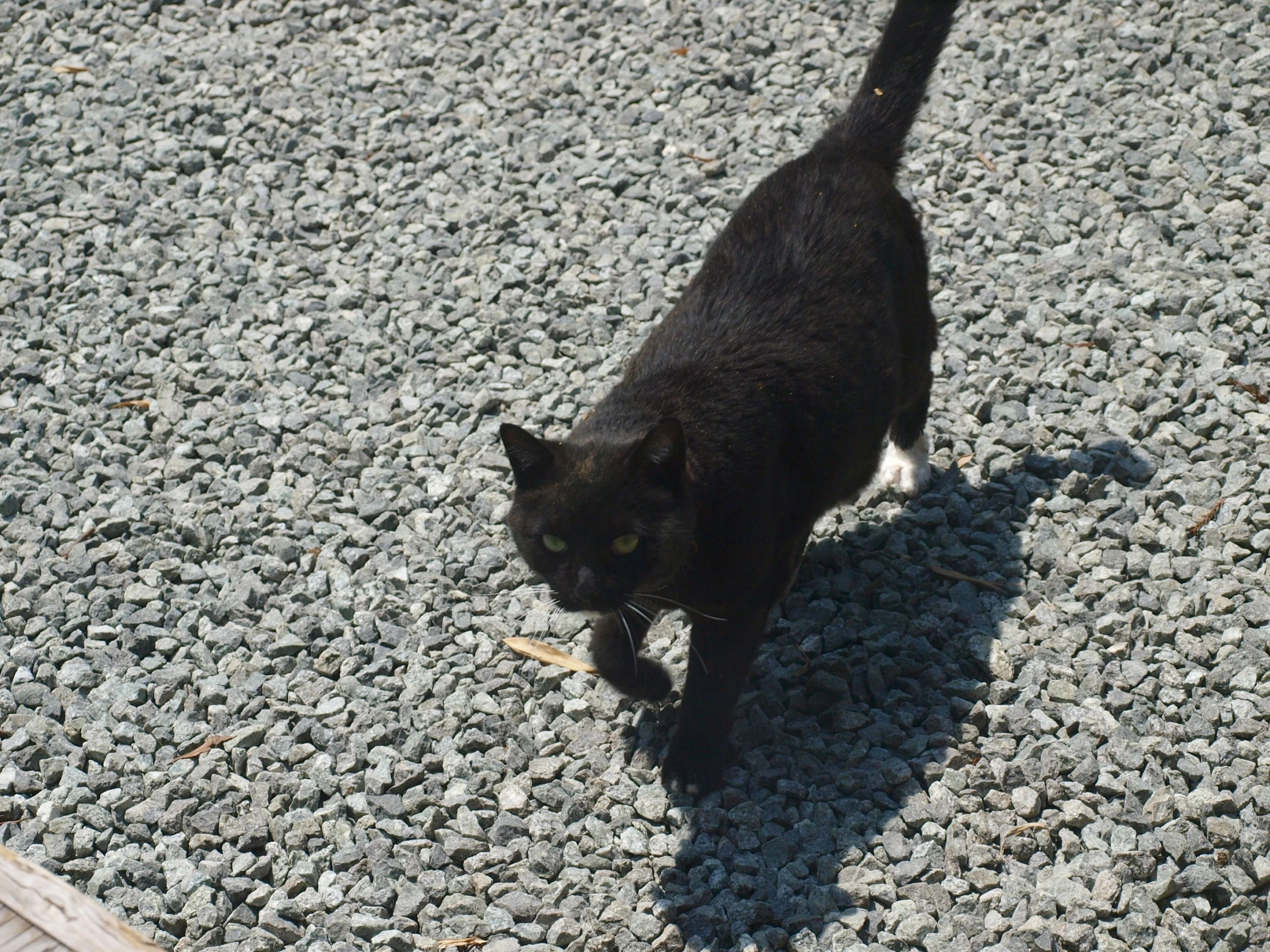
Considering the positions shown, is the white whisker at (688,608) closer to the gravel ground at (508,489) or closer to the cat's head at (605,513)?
the cat's head at (605,513)

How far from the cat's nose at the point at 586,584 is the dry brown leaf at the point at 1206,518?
2.23m

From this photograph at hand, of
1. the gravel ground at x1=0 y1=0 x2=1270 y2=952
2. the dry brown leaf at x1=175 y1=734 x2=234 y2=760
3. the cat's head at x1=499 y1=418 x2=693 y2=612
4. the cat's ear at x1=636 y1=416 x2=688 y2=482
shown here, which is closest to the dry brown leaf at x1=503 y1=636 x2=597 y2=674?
the gravel ground at x1=0 y1=0 x2=1270 y2=952

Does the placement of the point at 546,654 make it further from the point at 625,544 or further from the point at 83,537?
the point at 83,537

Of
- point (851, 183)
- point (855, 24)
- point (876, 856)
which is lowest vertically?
point (876, 856)

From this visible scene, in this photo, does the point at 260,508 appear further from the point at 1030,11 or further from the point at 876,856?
the point at 1030,11

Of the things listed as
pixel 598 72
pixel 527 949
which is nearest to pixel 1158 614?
pixel 527 949

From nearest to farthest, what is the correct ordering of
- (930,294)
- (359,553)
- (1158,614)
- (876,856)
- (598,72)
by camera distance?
(876,856) < (1158,614) < (359,553) < (930,294) < (598,72)

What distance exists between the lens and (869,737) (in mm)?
3730

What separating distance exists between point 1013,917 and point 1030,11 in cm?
547

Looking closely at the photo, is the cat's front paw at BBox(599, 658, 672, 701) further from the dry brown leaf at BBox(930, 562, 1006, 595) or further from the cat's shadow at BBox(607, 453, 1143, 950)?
the dry brown leaf at BBox(930, 562, 1006, 595)

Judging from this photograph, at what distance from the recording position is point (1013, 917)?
3.18m

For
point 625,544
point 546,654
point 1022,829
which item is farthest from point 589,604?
point 1022,829

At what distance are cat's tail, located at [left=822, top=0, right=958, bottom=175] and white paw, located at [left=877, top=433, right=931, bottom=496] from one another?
40.6 inches

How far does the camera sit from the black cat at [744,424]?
3270 millimetres
